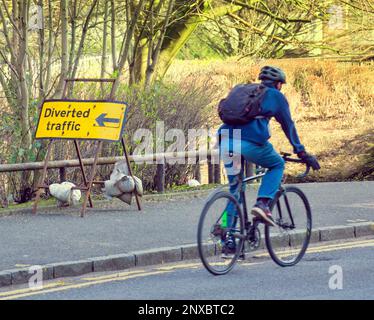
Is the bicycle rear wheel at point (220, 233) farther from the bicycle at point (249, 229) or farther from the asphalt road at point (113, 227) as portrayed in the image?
the asphalt road at point (113, 227)

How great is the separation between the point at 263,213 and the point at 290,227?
700 millimetres

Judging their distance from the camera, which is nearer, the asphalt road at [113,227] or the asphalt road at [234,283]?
the asphalt road at [234,283]

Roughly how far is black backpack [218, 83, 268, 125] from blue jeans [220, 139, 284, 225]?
210mm

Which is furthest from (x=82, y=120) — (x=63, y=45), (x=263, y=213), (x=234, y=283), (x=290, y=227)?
(x=234, y=283)

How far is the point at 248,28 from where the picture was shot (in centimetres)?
2502

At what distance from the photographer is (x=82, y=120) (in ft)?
43.7

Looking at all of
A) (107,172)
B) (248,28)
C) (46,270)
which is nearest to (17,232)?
(46,270)

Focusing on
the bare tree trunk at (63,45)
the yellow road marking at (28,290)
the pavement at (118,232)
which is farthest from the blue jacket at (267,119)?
the bare tree trunk at (63,45)

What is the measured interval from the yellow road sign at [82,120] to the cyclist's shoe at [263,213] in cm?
397

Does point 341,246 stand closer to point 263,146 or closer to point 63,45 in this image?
point 263,146

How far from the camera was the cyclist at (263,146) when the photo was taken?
30.6ft

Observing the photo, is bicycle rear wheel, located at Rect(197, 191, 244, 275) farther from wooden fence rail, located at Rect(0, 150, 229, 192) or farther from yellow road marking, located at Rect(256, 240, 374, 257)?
wooden fence rail, located at Rect(0, 150, 229, 192)

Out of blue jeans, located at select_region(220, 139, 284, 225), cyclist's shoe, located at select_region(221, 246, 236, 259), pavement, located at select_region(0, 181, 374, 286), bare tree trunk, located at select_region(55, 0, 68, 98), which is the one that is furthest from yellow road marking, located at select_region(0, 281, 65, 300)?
bare tree trunk, located at select_region(55, 0, 68, 98)
